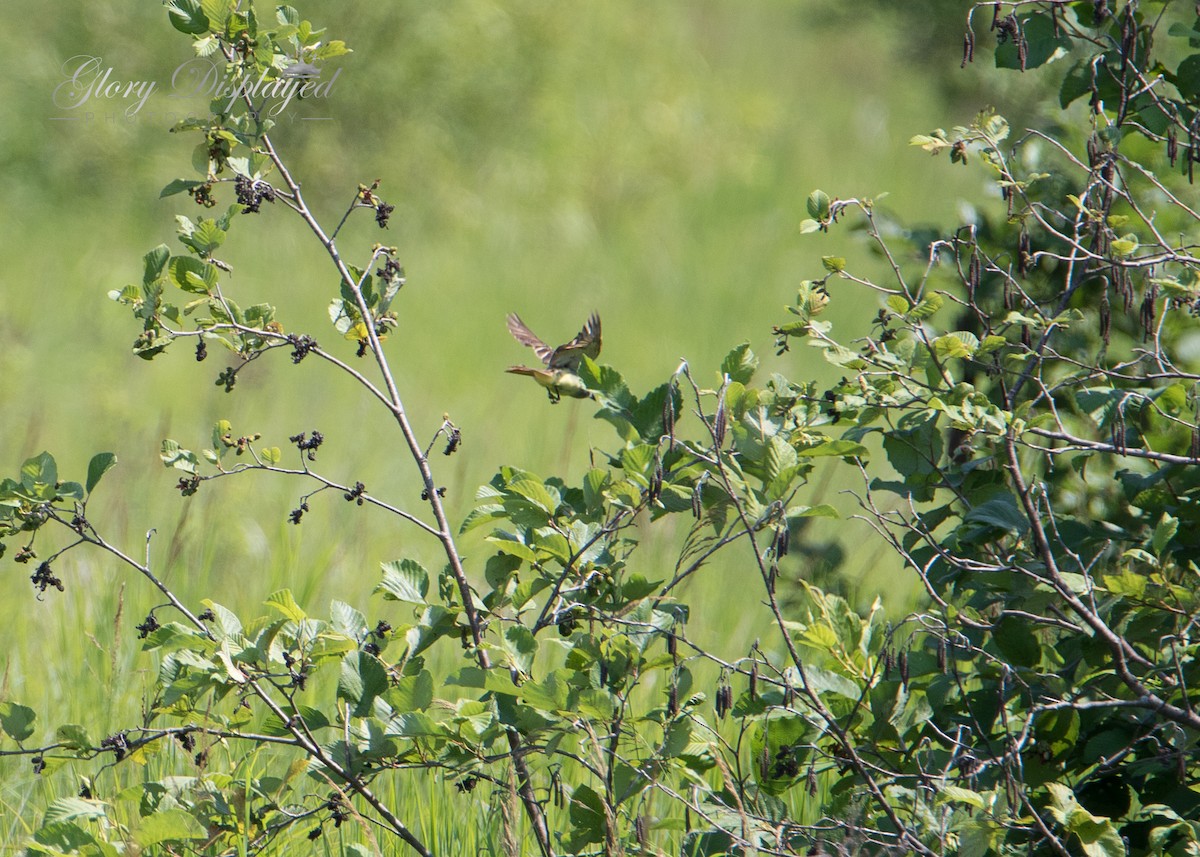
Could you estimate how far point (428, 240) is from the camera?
1073 cm

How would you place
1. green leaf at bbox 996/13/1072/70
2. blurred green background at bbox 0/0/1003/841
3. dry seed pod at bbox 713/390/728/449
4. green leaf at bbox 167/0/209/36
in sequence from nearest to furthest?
1. dry seed pod at bbox 713/390/728/449
2. green leaf at bbox 167/0/209/36
3. green leaf at bbox 996/13/1072/70
4. blurred green background at bbox 0/0/1003/841

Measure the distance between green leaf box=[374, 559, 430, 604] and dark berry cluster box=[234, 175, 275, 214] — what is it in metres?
0.52

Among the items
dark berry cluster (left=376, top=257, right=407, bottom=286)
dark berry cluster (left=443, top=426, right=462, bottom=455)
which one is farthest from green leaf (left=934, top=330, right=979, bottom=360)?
dark berry cluster (left=376, top=257, right=407, bottom=286)

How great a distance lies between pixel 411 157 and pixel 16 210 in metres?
3.32

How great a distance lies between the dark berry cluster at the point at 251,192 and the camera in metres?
1.69

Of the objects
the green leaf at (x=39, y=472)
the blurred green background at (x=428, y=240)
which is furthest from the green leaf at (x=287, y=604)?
the blurred green background at (x=428, y=240)

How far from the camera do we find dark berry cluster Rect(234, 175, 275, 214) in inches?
66.6

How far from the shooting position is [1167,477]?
187 centimetres

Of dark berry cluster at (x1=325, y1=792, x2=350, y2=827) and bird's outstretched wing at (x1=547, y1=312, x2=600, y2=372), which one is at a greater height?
bird's outstretched wing at (x1=547, y1=312, x2=600, y2=372)

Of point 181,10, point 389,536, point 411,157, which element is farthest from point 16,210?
point 181,10

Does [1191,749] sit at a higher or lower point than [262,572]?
lower

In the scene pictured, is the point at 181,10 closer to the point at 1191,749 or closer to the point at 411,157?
the point at 1191,749

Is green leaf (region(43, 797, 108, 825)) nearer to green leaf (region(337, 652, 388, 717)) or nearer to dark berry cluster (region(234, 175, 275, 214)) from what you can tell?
green leaf (region(337, 652, 388, 717))

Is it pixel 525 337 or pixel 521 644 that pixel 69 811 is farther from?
pixel 525 337
